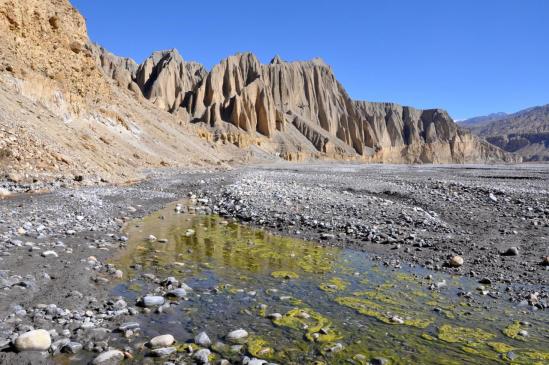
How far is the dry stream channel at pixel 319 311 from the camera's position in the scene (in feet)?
21.0

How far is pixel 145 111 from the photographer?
7075 centimetres

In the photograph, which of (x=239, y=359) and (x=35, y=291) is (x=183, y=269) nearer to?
(x=35, y=291)

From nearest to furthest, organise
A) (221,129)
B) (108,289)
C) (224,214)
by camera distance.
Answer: (108,289) < (224,214) < (221,129)

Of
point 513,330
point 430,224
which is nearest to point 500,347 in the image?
point 513,330

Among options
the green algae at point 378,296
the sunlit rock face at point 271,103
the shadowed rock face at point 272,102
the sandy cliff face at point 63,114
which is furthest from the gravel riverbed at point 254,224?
the shadowed rock face at point 272,102

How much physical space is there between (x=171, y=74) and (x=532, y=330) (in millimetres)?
138091

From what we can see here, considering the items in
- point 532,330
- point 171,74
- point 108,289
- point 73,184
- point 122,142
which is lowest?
point 532,330

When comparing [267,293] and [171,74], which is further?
[171,74]

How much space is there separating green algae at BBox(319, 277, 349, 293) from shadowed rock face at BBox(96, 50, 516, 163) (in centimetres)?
10560

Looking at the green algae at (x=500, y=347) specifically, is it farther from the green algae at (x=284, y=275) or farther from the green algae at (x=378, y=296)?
the green algae at (x=284, y=275)

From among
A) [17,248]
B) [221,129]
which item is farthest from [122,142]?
[221,129]

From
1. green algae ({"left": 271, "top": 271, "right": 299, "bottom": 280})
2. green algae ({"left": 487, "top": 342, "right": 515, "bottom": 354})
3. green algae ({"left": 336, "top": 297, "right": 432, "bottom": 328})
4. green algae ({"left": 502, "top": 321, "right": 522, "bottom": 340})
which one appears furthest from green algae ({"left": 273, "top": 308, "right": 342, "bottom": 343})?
green algae ({"left": 502, "top": 321, "right": 522, "bottom": 340})

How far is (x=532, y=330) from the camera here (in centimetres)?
730

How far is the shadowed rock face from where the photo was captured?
411 ft
